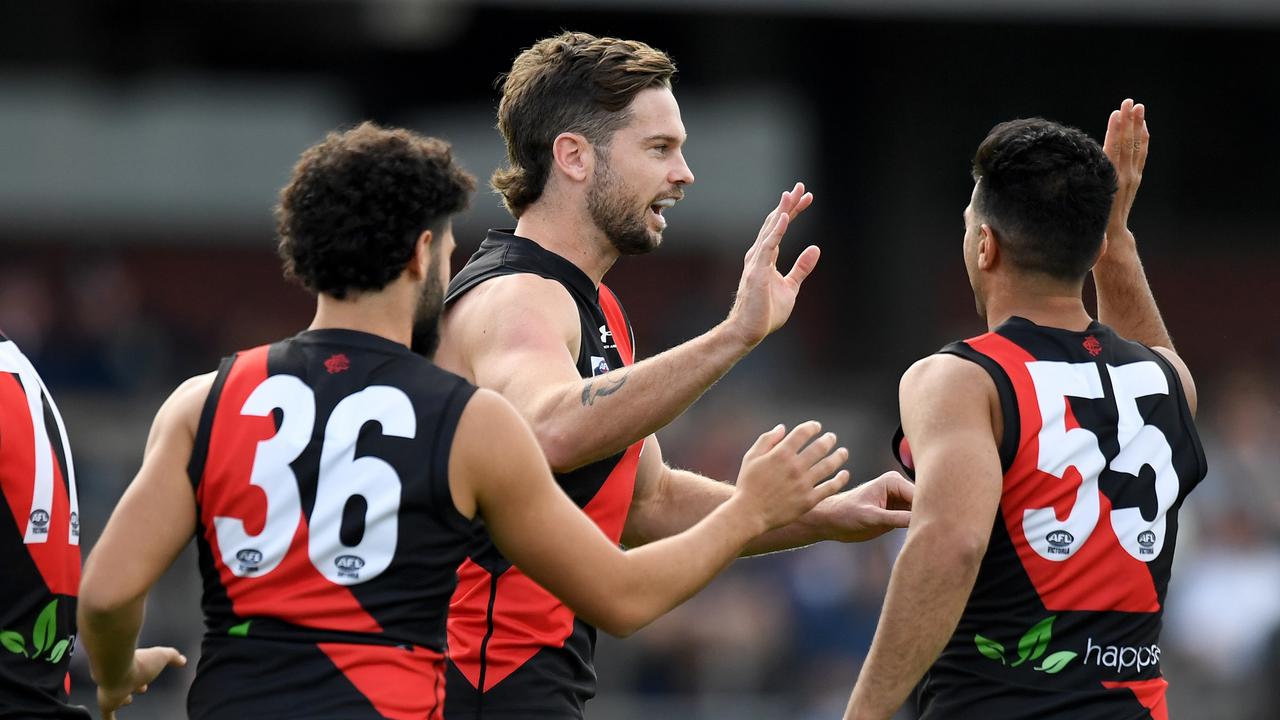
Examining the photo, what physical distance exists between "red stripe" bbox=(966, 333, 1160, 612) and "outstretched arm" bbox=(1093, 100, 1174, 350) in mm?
784

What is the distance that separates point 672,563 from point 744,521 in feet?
0.71

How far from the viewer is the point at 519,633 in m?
4.41

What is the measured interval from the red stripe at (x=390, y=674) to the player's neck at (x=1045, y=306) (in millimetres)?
1759

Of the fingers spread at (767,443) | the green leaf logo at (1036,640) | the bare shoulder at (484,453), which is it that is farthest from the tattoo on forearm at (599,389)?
the green leaf logo at (1036,640)

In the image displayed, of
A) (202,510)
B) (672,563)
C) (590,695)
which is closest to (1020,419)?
(672,563)

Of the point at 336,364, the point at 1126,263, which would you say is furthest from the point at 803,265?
the point at 336,364

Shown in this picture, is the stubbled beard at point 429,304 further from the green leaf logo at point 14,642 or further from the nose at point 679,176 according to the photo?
the nose at point 679,176

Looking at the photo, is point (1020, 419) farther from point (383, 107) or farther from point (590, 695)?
point (383, 107)

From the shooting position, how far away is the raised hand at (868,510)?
186 inches

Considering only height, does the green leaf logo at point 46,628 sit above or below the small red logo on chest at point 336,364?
below

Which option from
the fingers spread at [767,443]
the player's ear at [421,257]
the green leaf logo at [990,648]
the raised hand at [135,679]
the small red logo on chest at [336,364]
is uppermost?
the player's ear at [421,257]

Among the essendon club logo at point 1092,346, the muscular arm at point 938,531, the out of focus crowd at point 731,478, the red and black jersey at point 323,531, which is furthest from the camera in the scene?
the out of focus crowd at point 731,478

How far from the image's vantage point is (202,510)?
3.49 meters

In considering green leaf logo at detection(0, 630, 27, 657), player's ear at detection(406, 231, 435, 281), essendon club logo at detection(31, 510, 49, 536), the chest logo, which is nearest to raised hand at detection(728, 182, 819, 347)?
the chest logo
